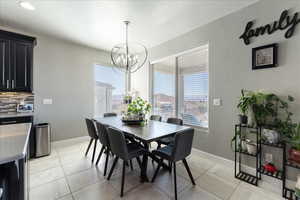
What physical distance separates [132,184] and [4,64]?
3217mm

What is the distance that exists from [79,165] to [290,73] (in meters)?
3.67

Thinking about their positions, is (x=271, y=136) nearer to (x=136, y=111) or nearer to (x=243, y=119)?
(x=243, y=119)

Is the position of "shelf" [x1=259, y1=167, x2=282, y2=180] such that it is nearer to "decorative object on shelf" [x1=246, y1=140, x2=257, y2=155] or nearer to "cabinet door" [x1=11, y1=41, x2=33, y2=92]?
"decorative object on shelf" [x1=246, y1=140, x2=257, y2=155]

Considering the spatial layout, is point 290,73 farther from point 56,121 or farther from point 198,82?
point 56,121

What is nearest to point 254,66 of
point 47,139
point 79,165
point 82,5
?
point 82,5

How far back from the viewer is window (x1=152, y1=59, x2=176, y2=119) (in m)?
3.68

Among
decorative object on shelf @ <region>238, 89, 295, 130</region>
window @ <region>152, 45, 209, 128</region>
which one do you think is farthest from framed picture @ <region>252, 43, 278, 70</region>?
window @ <region>152, 45, 209, 128</region>

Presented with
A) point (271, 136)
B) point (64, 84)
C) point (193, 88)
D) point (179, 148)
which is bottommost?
point (179, 148)

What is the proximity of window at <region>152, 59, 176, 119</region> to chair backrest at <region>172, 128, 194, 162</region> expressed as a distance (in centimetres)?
182

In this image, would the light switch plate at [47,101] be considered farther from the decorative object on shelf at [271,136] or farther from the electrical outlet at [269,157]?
the electrical outlet at [269,157]

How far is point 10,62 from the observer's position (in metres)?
2.59

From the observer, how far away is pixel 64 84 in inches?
140

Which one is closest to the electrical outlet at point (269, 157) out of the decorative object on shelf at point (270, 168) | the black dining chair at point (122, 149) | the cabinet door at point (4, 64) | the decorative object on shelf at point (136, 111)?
the decorative object on shelf at point (270, 168)

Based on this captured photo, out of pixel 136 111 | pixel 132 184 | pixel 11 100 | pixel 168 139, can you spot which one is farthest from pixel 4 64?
pixel 168 139
